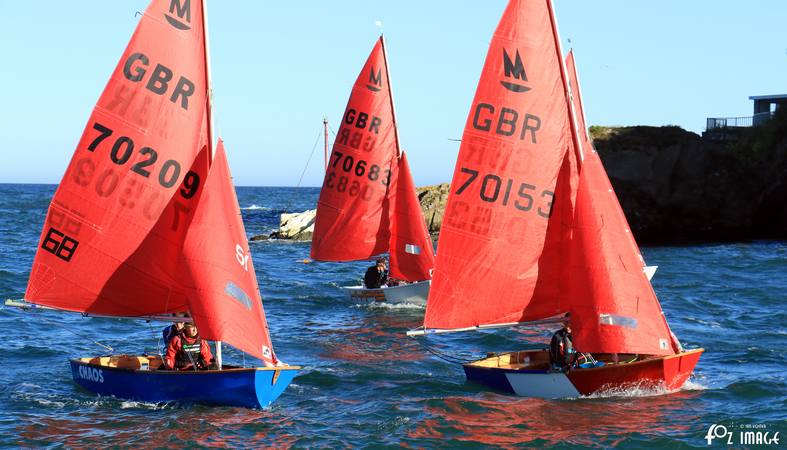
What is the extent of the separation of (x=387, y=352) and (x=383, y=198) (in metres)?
11.7

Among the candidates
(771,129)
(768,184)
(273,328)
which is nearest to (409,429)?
(273,328)

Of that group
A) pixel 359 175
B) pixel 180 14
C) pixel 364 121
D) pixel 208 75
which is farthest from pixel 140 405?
pixel 364 121

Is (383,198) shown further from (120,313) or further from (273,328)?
(120,313)

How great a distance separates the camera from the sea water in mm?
19281

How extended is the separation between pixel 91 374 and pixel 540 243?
33.9 ft

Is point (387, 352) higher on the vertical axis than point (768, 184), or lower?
lower

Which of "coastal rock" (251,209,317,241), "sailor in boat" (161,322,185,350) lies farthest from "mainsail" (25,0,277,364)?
"coastal rock" (251,209,317,241)

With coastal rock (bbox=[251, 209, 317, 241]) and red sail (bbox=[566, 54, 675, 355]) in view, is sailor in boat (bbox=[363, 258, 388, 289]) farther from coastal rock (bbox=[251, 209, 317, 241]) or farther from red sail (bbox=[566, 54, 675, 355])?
coastal rock (bbox=[251, 209, 317, 241])

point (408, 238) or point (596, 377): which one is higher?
point (408, 238)

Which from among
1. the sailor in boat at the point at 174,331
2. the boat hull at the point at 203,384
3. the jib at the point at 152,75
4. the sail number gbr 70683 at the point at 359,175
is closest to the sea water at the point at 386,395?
the boat hull at the point at 203,384

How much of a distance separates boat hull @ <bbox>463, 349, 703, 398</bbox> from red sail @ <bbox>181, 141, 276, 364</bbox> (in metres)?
5.28

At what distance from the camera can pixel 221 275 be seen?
65.4 ft

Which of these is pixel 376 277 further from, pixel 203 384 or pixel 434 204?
pixel 434 204

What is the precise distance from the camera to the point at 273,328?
3309cm
